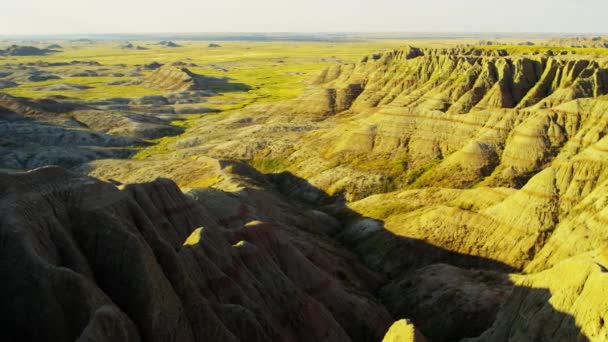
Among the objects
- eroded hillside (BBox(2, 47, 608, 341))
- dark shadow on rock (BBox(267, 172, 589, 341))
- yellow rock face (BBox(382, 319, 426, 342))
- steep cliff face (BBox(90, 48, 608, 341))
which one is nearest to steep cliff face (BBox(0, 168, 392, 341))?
eroded hillside (BBox(2, 47, 608, 341))

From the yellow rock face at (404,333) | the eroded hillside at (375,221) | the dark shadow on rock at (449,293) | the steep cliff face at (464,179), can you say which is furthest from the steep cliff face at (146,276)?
the steep cliff face at (464,179)

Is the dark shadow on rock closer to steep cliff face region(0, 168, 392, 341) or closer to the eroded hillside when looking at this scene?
the eroded hillside

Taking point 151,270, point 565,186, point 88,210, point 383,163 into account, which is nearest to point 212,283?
point 151,270

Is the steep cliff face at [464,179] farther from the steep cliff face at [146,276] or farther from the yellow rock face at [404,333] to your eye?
the steep cliff face at [146,276]

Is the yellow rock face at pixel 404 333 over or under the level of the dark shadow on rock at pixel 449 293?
over

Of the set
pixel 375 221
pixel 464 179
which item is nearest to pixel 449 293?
pixel 375 221

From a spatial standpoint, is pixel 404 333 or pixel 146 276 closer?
pixel 146 276

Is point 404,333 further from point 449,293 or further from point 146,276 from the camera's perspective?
point 449,293
